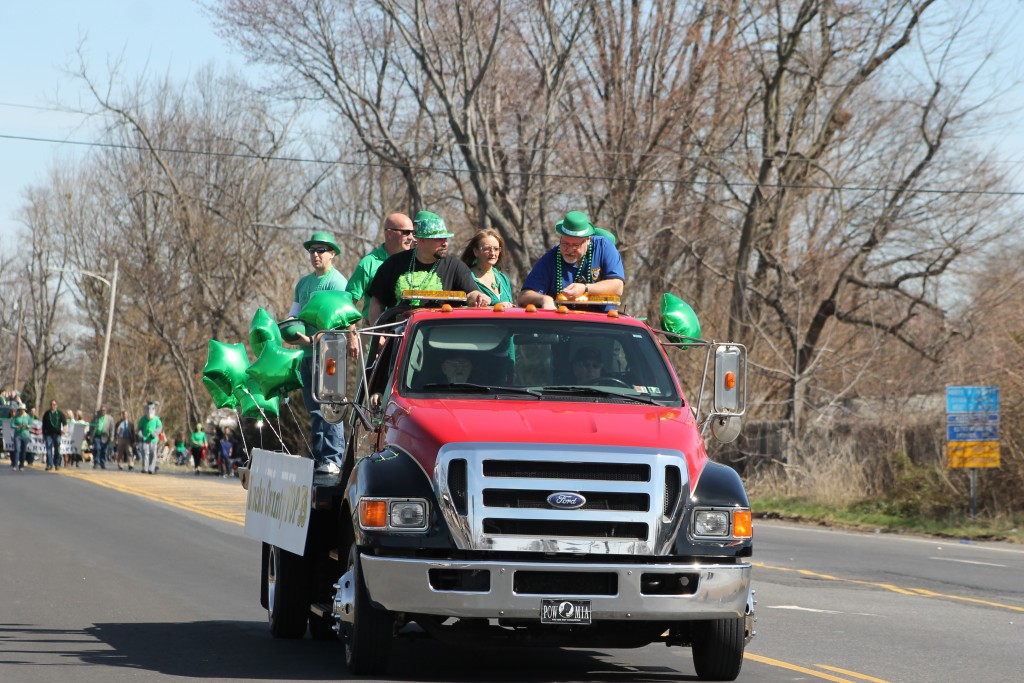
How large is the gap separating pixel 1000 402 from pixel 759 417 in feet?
35.8

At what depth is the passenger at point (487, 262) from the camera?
33.9ft

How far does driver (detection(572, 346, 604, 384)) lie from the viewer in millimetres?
8516

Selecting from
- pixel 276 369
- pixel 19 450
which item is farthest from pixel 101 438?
pixel 276 369

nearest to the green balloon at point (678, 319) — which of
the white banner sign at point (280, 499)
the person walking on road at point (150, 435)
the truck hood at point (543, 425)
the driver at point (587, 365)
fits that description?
the driver at point (587, 365)

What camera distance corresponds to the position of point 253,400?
37.7 feet

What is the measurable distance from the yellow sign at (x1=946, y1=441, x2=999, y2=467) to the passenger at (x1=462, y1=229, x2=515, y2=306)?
49.2ft

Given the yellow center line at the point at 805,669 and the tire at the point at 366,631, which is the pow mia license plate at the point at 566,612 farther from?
the yellow center line at the point at 805,669

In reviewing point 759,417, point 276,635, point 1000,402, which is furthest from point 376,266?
point 759,417

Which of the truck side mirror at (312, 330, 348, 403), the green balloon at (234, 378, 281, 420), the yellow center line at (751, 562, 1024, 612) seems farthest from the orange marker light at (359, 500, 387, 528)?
the yellow center line at (751, 562, 1024, 612)

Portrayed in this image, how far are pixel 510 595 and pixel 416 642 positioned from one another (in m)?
2.64

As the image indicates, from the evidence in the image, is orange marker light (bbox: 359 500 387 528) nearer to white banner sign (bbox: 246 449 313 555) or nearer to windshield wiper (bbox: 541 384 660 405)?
windshield wiper (bbox: 541 384 660 405)

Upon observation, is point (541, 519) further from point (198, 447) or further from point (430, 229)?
point (198, 447)

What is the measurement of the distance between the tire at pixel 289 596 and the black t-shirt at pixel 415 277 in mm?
1786

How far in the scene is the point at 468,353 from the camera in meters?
8.54
